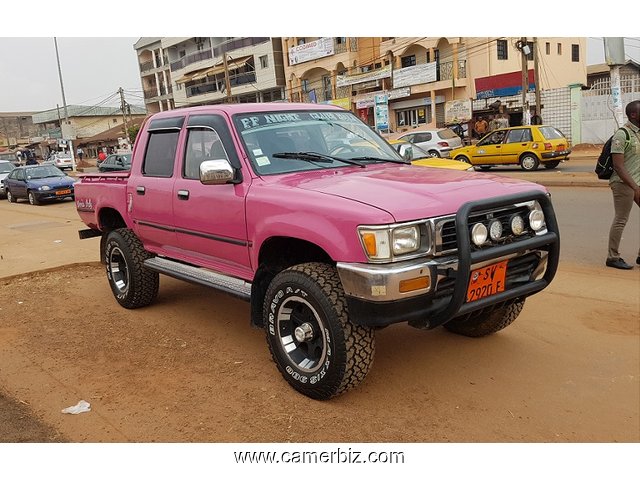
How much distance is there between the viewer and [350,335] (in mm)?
3139

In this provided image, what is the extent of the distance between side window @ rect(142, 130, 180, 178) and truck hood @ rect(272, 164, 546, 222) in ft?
4.78

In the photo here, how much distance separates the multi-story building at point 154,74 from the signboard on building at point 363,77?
26.2m

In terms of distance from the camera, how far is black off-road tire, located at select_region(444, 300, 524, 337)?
4.13 metres

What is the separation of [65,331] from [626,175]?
19.7 feet

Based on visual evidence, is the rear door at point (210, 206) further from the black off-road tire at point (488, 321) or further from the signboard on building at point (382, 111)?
the signboard on building at point (382, 111)

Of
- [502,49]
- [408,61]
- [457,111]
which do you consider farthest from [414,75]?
[502,49]

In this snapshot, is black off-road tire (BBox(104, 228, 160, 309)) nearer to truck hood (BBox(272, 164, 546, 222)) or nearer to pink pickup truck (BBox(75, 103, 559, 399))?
pink pickup truck (BBox(75, 103, 559, 399))

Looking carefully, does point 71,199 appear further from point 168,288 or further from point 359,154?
point 359,154

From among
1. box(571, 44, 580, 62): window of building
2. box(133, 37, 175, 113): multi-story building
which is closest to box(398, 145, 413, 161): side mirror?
box(571, 44, 580, 62): window of building

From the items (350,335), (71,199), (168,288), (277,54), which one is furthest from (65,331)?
(277,54)

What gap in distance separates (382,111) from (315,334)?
111 feet

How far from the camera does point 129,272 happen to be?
529cm

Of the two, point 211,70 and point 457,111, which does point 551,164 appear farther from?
point 211,70

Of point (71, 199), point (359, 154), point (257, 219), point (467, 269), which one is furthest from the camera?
point (71, 199)
